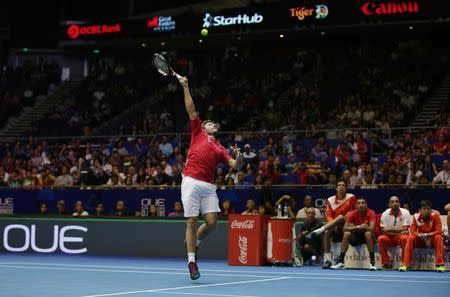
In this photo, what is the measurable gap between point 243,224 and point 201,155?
209 inches

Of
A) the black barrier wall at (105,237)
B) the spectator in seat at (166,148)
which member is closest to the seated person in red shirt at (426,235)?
the black barrier wall at (105,237)

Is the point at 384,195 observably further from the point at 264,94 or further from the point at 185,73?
the point at 185,73

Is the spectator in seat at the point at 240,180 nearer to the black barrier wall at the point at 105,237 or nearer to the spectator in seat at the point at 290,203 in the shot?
the spectator in seat at the point at 290,203

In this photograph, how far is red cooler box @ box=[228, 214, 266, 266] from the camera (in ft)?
58.3

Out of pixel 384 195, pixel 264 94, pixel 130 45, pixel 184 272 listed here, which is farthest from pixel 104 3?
pixel 184 272

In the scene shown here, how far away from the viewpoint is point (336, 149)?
2350 centimetres

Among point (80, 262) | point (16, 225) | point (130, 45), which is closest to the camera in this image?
point (80, 262)

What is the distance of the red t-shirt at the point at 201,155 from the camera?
12961 millimetres

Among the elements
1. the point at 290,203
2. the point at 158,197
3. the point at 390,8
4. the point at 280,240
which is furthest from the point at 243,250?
the point at 390,8

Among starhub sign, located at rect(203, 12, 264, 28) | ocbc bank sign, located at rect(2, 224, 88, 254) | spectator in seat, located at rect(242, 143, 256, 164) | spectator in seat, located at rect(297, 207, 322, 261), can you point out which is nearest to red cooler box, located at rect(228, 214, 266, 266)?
spectator in seat, located at rect(297, 207, 322, 261)

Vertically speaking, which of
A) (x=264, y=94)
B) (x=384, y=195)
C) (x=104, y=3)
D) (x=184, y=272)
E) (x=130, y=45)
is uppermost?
(x=104, y=3)

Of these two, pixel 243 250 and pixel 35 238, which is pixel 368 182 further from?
pixel 35 238

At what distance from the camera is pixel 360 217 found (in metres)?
17.1

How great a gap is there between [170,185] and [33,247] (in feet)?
13.3
